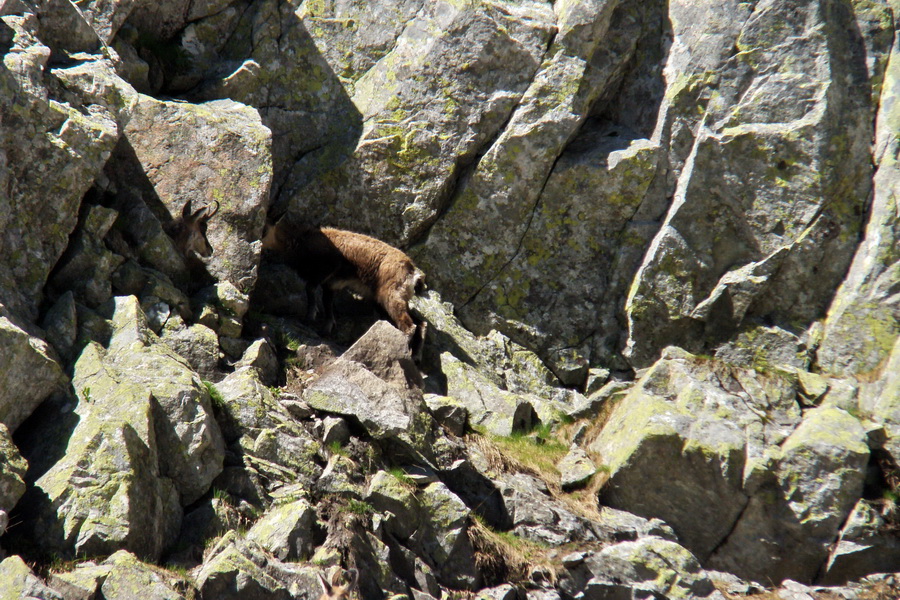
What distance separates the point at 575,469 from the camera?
981 cm

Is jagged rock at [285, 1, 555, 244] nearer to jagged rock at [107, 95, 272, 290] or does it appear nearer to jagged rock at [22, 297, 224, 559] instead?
jagged rock at [107, 95, 272, 290]

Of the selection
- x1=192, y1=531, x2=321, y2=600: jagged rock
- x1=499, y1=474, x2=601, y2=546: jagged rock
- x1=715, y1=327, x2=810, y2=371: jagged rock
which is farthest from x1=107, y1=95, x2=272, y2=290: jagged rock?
x1=715, y1=327, x2=810, y2=371: jagged rock

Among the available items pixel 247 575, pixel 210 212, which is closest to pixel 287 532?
pixel 247 575

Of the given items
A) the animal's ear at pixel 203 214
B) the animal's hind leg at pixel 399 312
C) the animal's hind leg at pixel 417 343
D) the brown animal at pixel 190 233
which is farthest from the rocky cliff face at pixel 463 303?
the animal's hind leg at pixel 399 312

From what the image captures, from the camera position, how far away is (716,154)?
39.2 feet

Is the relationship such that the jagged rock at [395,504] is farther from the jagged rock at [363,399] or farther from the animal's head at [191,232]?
the animal's head at [191,232]

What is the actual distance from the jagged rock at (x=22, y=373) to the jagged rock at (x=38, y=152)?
2.46 ft

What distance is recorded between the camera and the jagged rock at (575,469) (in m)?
9.65

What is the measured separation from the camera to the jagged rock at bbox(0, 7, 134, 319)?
301 inches

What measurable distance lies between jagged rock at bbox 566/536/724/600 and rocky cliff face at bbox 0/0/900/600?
34mm

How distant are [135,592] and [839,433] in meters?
8.49

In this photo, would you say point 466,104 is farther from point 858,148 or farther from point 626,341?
point 858,148

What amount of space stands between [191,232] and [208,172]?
3.89 feet

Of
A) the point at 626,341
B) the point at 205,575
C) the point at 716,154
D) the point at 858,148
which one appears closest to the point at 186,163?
the point at 205,575
